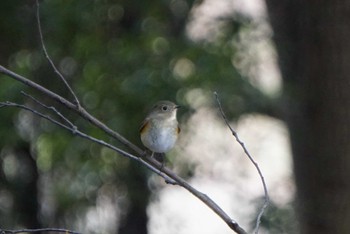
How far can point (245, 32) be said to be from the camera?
9.45 metres

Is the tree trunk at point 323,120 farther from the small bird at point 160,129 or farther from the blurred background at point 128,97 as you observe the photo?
the small bird at point 160,129

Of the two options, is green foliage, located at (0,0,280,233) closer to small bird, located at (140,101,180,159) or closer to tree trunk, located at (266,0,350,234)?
tree trunk, located at (266,0,350,234)

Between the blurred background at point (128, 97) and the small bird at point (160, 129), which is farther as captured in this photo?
the blurred background at point (128, 97)

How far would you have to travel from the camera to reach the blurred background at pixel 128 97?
8656 mm

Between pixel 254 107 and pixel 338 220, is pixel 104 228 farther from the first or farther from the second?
pixel 338 220

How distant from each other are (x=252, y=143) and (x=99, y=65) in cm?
235

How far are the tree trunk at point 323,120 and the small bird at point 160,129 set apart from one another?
283 cm

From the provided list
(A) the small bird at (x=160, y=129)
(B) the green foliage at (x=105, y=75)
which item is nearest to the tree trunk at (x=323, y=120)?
(B) the green foliage at (x=105, y=75)

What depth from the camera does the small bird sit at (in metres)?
5.41

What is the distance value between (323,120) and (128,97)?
1523mm

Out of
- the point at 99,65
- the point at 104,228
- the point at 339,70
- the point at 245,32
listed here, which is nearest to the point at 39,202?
the point at 104,228

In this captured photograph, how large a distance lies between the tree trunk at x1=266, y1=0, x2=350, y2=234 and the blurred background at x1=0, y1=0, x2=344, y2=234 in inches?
23.7

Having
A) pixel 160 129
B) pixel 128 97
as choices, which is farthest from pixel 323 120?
pixel 160 129

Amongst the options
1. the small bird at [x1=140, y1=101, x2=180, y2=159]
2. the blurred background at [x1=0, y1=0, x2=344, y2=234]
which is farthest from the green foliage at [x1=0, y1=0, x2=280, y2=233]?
the small bird at [x1=140, y1=101, x2=180, y2=159]
